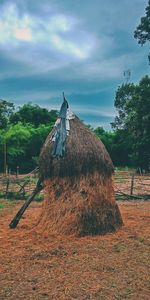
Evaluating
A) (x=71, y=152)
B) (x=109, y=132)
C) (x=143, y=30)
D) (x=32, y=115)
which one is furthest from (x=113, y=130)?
(x=71, y=152)

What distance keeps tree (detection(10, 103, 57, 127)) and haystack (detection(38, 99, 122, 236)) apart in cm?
3036

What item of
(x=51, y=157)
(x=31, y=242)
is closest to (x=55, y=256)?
(x=31, y=242)

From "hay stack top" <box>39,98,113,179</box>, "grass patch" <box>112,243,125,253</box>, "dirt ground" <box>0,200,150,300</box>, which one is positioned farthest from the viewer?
"hay stack top" <box>39,98,113,179</box>

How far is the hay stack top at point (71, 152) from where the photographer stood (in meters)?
9.65

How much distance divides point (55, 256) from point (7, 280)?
5.19 feet

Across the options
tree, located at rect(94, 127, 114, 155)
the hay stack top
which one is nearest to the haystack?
the hay stack top

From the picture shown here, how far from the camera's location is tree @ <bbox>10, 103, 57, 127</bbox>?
40.2 metres

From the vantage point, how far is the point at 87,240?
8750 mm

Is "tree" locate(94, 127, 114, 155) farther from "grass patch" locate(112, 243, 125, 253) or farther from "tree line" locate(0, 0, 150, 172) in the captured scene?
"grass patch" locate(112, 243, 125, 253)

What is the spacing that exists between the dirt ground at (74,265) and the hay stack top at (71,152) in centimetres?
172

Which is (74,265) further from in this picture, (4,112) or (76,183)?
(4,112)

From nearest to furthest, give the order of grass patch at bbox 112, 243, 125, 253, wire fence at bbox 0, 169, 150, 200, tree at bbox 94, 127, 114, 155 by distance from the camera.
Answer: grass patch at bbox 112, 243, 125, 253, wire fence at bbox 0, 169, 150, 200, tree at bbox 94, 127, 114, 155

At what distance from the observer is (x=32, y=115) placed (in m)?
40.9

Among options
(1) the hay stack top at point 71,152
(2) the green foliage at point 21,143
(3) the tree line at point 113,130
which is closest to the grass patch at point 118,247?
(1) the hay stack top at point 71,152
